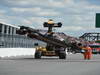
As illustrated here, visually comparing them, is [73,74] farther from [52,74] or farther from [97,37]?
[97,37]

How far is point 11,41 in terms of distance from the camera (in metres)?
47.6

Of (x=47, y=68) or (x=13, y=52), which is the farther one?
(x=13, y=52)

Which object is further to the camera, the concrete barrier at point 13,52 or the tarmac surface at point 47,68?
the concrete barrier at point 13,52

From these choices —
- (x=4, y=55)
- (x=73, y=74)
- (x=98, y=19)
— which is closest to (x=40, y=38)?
(x=4, y=55)

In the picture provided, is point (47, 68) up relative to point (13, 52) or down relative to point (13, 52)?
up

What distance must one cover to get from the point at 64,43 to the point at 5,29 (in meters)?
14.7

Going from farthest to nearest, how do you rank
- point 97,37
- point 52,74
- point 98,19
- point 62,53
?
point 97,37
point 62,53
point 98,19
point 52,74

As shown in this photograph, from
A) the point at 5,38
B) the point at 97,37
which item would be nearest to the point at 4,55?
the point at 5,38

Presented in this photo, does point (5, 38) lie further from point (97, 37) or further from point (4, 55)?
point (97, 37)

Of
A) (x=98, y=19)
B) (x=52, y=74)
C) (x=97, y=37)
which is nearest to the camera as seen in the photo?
(x=52, y=74)

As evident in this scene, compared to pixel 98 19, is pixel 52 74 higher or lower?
lower

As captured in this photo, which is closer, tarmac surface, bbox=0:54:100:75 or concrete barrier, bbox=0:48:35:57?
tarmac surface, bbox=0:54:100:75

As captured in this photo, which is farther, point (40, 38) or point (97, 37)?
point (97, 37)

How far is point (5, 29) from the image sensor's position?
170ft
